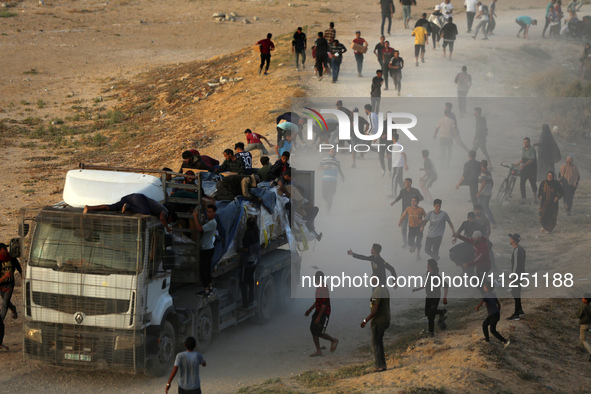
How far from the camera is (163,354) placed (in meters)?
12.3

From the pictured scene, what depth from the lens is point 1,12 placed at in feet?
169

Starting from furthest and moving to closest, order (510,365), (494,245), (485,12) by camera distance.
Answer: (485,12)
(494,245)
(510,365)

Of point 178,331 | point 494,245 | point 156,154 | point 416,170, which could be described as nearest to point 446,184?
point 416,170

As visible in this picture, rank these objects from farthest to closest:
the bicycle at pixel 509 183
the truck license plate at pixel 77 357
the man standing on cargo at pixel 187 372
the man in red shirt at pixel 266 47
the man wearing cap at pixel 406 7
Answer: the man wearing cap at pixel 406 7, the man in red shirt at pixel 266 47, the bicycle at pixel 509 183, the truck license plate at pixel 77 357, the man standing on cargo at pixel 187 372

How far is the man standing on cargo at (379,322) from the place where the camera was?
480 inches

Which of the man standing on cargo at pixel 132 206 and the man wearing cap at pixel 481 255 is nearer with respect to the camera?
the man standing on cargo at pixel 132 206

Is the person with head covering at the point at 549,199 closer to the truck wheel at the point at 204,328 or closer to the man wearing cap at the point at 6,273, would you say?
the truck wheel at the point at 204,328

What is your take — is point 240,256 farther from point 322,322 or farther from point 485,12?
point 485,12

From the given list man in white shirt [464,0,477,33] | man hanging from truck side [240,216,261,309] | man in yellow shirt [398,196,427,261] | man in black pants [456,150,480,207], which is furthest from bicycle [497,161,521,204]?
man in white shirt [464,0,477,33]

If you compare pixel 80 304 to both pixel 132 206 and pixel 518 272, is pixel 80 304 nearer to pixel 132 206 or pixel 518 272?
pixel 132 206

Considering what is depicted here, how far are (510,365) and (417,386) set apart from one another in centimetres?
182

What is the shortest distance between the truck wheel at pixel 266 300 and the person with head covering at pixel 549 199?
8.06 metres

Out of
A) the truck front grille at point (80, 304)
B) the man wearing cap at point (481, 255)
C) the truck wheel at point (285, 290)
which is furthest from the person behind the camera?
the truck wheel at point (285, 290)

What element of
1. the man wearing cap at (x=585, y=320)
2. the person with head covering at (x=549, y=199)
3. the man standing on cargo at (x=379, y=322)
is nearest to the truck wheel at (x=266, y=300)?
the man standing on cargo at (x=379, y=322)
